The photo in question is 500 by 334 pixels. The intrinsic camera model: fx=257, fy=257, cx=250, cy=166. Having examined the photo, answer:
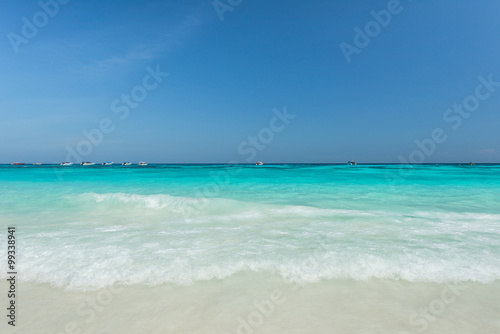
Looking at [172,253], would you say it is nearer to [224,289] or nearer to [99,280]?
[99,280]

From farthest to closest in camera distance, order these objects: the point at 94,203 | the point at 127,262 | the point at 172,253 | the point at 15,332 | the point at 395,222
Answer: the point at 94,203 → the point at 395,222 → the point at 172,253 → the point at 127,262 → the point at 15,332

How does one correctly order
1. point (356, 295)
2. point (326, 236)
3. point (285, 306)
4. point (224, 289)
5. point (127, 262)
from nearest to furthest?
1. point (285, 306)
2. point (356, 295)
3. point (224, 289)
4. point (127, 262)
5. point (326, 236)

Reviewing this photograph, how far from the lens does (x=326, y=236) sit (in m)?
6.99

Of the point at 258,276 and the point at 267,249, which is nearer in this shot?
the point at 258,276

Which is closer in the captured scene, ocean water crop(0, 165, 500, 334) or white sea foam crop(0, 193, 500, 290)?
ocean water crop(0, 165, 500, 334)

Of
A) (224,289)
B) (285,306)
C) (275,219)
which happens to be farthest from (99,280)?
(275,219)

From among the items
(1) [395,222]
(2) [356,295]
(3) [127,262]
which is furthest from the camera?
(1) [395,222]

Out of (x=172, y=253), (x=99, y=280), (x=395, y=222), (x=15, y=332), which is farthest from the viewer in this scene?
(x=395, y=222)

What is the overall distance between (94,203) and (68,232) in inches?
217

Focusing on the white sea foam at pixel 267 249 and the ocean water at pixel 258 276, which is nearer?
the ocean water at pixel 258 276

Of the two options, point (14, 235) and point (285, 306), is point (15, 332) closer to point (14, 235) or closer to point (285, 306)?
point (285, 306)

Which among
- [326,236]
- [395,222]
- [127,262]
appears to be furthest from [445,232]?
[127,262]

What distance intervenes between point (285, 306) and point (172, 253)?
10.0 feet

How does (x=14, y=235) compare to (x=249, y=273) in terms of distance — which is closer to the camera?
(x=249, y=273)
